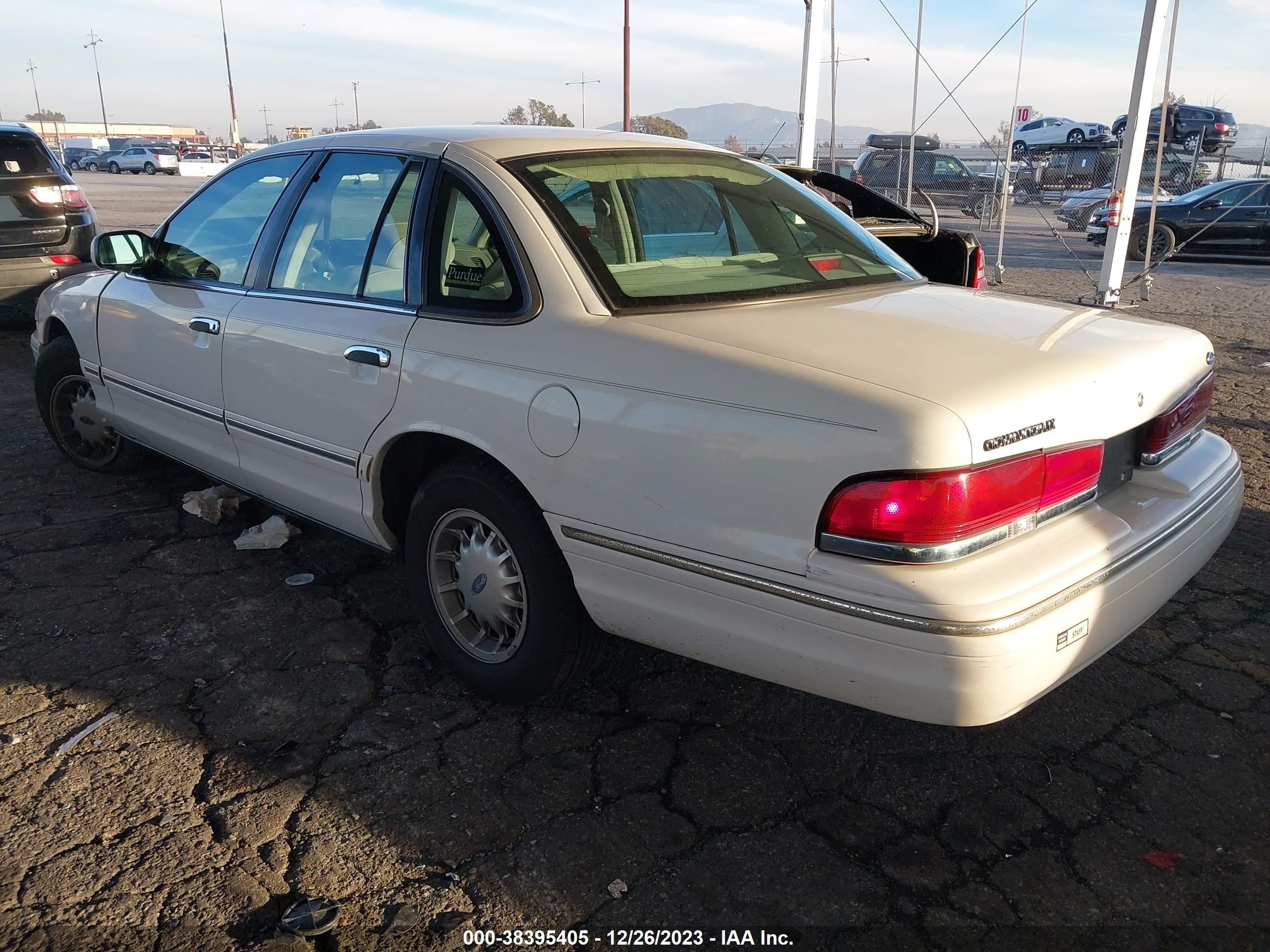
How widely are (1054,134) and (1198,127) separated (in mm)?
7314

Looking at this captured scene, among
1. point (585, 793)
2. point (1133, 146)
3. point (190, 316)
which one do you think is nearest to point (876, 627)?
point (585, 793)

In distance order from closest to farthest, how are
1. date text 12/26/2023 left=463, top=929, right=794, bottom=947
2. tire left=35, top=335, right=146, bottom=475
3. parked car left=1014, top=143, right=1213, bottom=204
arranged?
date text 12/26/2023 left=463, top=929, right=794, bottom=947 → tire left=35, top=335, right=146, bottom=475 → parked car left=1014, top=143, right=1213, bottom=204

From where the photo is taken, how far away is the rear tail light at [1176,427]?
2625 mm

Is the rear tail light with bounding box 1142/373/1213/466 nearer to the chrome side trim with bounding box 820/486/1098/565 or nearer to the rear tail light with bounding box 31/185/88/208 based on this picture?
the chrome side trim with bounding box 820/486/1098/565

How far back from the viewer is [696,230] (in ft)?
10.5

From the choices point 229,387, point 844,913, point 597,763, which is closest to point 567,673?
point 597,763

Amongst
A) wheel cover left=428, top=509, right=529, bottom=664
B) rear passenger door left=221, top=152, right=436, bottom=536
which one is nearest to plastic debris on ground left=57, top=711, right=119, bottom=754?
rear passenger door left=221, top=152, right=436, bottom=536

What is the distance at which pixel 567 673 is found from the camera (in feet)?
9.29

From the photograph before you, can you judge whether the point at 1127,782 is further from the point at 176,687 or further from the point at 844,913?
the point at 176,687

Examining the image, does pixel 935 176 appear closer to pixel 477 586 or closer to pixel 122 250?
pixel 122 250

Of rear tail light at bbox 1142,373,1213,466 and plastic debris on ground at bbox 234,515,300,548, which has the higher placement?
rear tail light at bbox 1142,373,1213,466

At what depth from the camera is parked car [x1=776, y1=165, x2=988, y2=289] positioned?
16.4 feet

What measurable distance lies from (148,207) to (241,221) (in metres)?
23.6

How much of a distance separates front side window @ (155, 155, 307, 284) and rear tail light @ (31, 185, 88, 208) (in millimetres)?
4641
